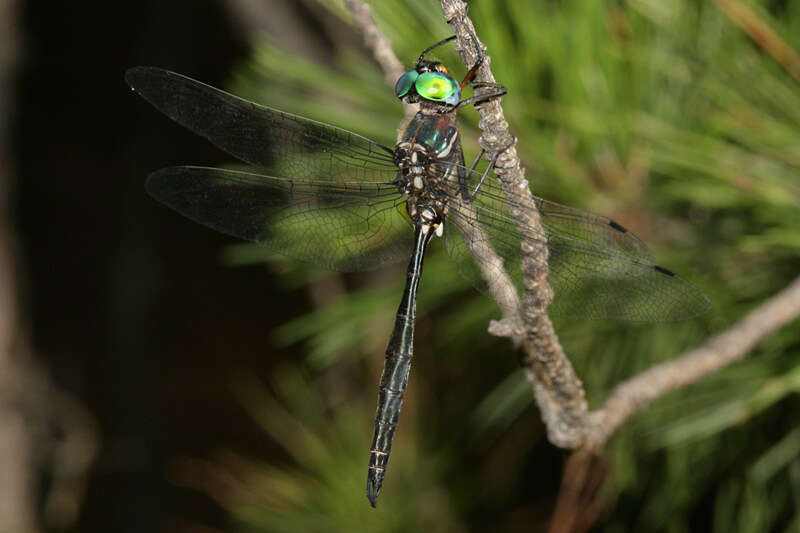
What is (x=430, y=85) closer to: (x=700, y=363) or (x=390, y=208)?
(x=390, y=208)

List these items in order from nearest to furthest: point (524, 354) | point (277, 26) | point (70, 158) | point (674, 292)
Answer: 1. point (524, 354)
2. point (674, 292)
3. point (277, 26)
4. point (70, 158)

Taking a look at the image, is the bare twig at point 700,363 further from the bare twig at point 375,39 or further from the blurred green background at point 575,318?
the bare twig at point 375,39

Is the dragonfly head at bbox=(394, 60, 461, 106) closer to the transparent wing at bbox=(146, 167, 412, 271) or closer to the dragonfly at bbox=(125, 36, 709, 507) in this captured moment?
the dragonfly at bbox=(125, 36, 709, 507)

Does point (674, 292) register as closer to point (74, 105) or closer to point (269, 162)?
point (269, 162)

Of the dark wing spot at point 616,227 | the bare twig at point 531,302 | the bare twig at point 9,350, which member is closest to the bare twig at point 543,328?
the bare twig at point 531,302

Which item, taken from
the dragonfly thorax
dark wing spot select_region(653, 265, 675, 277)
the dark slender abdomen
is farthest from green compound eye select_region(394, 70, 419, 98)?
dark wing spot select_region(653, 265, 675, 277)

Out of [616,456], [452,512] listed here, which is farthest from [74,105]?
[616,456]
